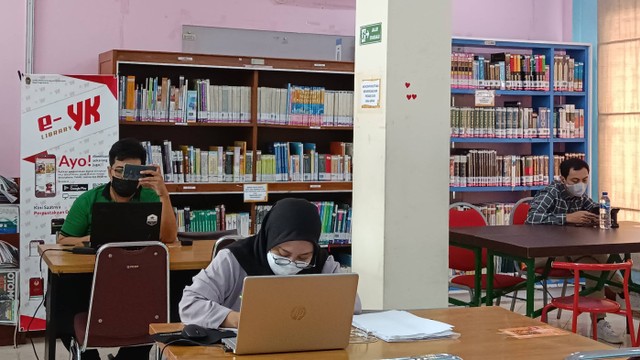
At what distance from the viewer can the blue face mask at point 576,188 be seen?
657cm

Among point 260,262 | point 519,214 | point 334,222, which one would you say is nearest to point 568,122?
point 519,214

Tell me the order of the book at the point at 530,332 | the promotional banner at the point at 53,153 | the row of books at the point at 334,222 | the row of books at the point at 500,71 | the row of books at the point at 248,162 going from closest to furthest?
1. the book at the point at 530,332
2. the promotional banner at the point at 53,153
3. the row of books at the point at 248,162
4. the row of books at the point at 334,222
5. the row of books at the point at 500,71

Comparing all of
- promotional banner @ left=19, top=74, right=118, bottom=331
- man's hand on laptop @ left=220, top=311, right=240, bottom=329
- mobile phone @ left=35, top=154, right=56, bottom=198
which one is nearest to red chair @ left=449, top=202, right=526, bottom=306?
promotional banner @ left=19, top=74, right=118, bottom=331

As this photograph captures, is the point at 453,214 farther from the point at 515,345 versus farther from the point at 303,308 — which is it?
the point at 303,308

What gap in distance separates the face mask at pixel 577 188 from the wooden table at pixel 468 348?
351cm

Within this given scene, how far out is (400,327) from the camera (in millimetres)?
3057

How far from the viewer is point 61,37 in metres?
6.64

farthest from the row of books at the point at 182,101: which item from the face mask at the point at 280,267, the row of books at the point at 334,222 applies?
the face mask at the point at 280,267

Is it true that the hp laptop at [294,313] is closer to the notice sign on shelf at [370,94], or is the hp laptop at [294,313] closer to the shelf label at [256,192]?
the notice sign on shelf at [370,94]

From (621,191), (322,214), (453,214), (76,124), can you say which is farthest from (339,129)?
(621,191)

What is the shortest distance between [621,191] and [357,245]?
13.2 ft

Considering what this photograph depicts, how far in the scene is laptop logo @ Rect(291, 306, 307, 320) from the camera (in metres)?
2.61

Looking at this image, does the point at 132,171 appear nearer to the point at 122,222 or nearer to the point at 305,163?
the point at 122,222

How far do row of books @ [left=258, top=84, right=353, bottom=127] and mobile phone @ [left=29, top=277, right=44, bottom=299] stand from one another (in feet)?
6.81
